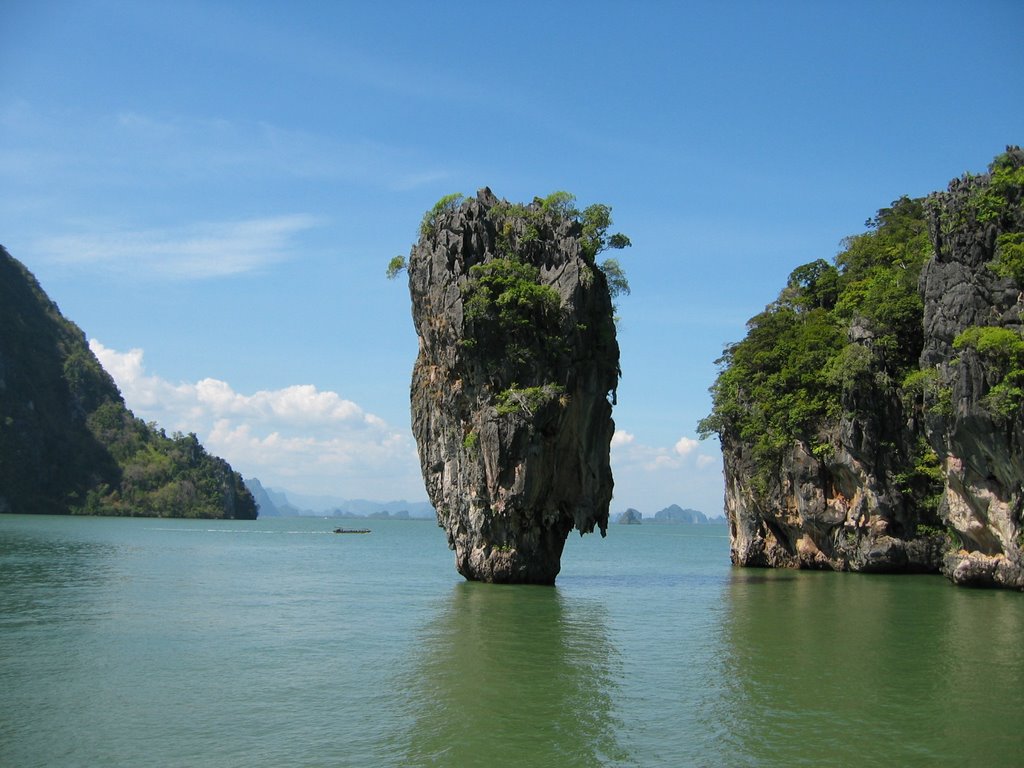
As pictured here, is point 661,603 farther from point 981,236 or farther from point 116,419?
point 116,419

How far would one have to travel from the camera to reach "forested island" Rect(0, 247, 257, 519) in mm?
136125

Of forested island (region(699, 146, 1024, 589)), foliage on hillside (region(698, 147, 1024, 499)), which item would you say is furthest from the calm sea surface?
foliage on hillside (region(698, 147, 1024, 499))

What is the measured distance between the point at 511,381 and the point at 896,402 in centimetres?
1909

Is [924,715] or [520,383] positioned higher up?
[520,383]

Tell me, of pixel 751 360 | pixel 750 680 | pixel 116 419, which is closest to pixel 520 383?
pixel 750 680

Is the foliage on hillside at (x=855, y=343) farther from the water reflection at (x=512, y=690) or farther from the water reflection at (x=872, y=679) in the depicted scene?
the water reflection at (x=512, y=690)

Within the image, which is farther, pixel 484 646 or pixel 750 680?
pixel 484 646

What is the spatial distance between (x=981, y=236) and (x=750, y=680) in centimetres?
2212

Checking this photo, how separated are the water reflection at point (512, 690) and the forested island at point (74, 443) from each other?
126 metres

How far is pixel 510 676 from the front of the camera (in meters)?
19.3

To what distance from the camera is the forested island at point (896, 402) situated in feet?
104

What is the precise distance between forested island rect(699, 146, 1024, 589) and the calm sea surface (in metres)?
4.68

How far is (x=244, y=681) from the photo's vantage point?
61.6ft

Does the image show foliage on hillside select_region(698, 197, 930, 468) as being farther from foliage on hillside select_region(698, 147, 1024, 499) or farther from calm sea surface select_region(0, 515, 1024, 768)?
calm sea surface select_region(0, 515, 1024, 768)
